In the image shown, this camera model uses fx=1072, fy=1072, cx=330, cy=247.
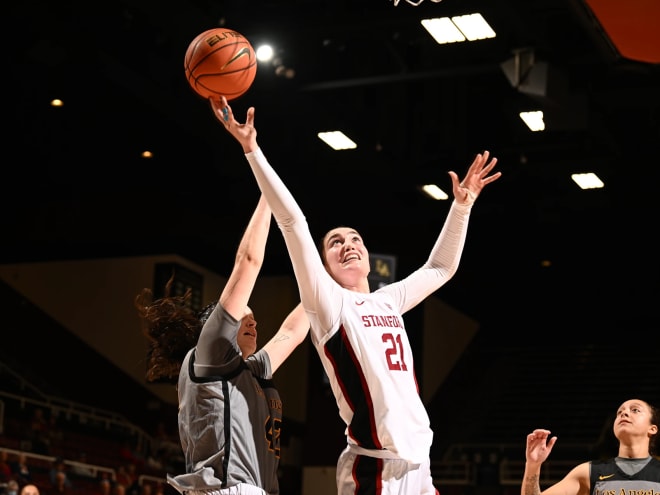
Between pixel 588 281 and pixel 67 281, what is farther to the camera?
pixel 588 281

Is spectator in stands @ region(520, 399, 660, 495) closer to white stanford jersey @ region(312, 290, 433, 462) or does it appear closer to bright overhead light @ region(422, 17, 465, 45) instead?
white stanford jersey @ region(312, 290, 433, 462)

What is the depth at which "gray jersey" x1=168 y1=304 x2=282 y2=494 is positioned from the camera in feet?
13.1

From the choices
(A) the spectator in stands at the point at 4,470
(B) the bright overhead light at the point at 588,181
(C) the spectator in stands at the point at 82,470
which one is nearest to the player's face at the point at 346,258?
(A) the spectator in stands at the point at 4,470

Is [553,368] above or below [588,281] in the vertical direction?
below

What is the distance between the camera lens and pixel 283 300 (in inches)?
792

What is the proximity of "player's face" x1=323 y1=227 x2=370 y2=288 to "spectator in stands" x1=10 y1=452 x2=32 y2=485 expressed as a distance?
918cm

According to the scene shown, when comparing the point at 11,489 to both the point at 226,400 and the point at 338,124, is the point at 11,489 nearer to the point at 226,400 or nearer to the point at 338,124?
the point at 338,124

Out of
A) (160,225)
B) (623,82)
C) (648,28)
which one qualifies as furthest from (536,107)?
(160,225)

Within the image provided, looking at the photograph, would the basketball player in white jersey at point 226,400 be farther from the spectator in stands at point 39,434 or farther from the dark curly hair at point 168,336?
the spectator in stands at point 39,434

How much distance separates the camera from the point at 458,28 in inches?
387

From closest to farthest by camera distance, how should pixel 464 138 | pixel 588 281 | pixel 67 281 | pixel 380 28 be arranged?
pixel 380 28 < pixel 464 138 < pixel 67 281 < pixel 588 281

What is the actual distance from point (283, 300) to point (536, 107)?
978 centimetres

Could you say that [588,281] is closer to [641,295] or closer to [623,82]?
[641,295]

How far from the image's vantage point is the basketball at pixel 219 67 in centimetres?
457
